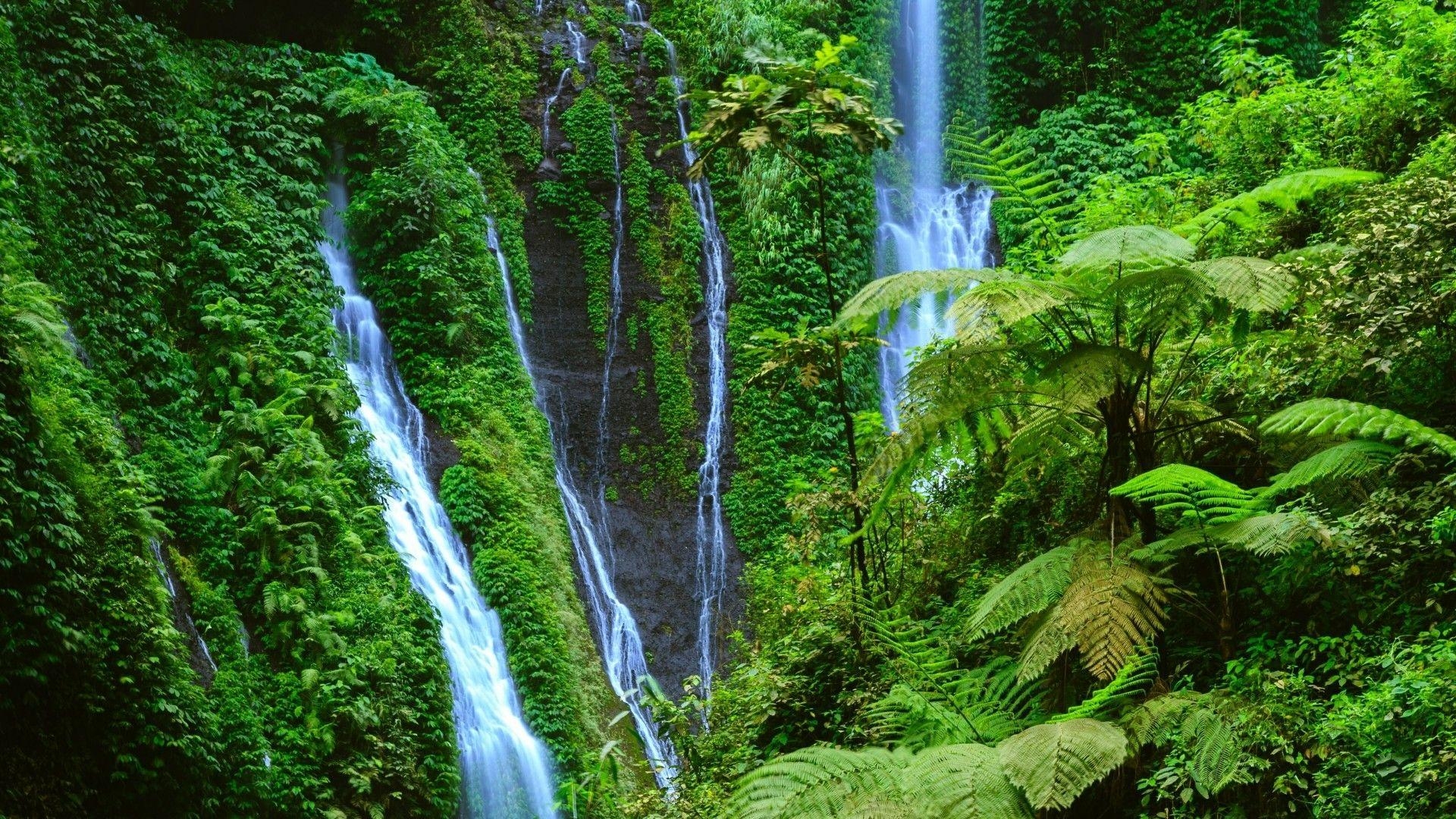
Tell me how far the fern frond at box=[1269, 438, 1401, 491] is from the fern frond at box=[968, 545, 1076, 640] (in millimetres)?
899

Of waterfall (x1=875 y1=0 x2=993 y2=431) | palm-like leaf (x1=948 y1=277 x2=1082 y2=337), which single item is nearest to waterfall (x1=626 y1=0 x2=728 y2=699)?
waterfall (x1=875 y1=0 x2=993 y2=431)

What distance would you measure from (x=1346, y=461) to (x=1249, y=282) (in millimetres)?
798

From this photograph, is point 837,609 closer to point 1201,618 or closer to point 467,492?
point 1201,618

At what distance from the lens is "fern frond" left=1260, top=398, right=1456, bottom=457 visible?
3.87 meters

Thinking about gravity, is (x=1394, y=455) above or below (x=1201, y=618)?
above

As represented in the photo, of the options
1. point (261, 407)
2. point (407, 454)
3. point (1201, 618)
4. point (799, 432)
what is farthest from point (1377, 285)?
point (799, 432)

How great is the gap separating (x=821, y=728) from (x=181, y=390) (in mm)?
7660

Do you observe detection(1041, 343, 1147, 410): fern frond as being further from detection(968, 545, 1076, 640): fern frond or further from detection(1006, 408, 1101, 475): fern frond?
detection(968, 545, 1076, 640): fern frond

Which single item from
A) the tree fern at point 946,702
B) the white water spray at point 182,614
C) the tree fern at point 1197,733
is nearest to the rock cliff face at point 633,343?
the white water spray at point 182,614

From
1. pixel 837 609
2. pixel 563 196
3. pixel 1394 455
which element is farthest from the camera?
pixel 563 196

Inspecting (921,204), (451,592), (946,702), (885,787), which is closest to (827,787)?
(885,787)

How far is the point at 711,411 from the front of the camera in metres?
16.8

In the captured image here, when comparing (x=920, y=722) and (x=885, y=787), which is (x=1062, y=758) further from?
(x=920, y=722)

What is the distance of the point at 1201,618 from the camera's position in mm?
4645
